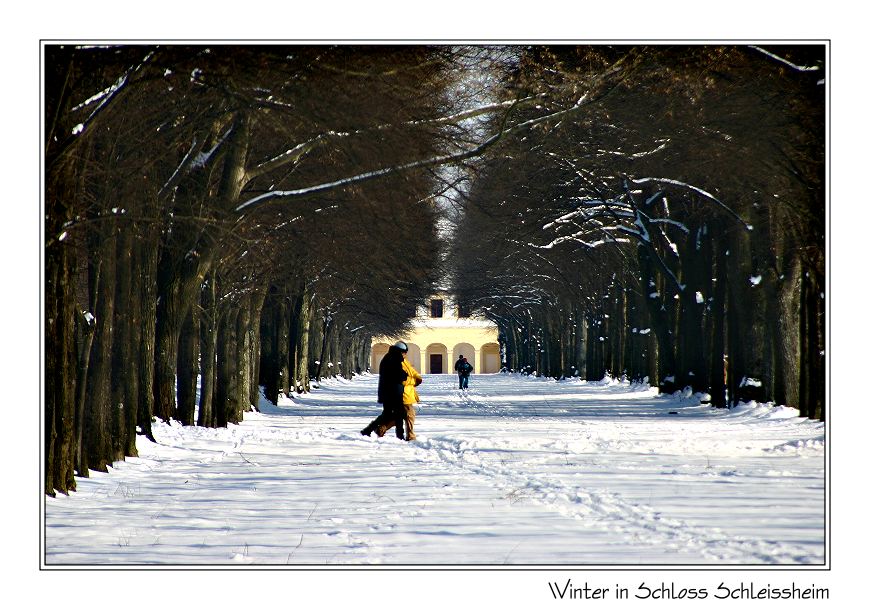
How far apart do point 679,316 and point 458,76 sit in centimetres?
2219

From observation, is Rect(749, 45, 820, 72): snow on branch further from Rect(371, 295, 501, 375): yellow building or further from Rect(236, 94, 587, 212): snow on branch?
Rect(371, 295, 501, 375): yellow building

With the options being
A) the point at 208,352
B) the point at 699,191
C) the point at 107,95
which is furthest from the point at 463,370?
the point at 107,95

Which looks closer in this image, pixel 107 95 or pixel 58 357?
pixel 58 357

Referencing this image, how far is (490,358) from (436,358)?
554 centimetres

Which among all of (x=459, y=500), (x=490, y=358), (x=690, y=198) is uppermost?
(x=690, y=198)

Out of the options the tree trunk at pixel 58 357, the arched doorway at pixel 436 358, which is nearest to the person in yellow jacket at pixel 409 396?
the tree trunk at pixel 58 357

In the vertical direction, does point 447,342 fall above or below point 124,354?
below

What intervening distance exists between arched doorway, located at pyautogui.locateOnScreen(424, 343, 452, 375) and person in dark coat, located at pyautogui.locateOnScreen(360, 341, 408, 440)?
114 metres

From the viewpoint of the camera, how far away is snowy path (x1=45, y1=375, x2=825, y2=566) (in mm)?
9664

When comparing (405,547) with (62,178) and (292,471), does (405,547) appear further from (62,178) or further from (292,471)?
(292,471)

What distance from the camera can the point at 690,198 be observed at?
33812 millimetres

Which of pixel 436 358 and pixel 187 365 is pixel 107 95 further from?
pixel 436 358

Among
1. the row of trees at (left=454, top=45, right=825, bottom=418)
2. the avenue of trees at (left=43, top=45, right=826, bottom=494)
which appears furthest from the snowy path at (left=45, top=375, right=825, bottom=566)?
the row of trees at (left=454, top=45, right=825, bottom=418)

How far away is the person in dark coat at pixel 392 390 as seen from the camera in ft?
75.4
